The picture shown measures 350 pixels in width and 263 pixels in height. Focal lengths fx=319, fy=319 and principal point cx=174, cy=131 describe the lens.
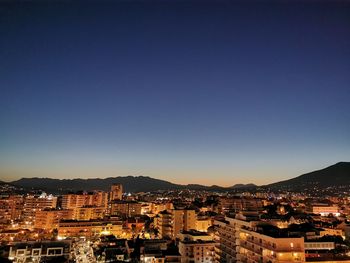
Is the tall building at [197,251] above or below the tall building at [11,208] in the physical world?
below

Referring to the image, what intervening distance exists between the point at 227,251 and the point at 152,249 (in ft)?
9.35

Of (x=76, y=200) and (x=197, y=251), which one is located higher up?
(x=76, y=200)

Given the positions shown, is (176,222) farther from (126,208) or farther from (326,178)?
(326,178)

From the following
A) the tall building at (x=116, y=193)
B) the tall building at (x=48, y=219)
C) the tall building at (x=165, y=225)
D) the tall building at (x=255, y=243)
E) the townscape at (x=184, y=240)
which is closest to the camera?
the tall building at (x=255, y=243)

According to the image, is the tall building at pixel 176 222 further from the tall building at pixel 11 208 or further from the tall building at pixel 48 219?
the tall building at pixel 11 208

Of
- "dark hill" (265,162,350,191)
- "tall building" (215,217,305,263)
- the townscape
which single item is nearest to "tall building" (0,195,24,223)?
the townscape

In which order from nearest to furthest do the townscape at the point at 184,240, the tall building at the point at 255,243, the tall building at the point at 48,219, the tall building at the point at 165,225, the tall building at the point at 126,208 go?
the tall building at the point at 255,243
the townscape at the point at 184,240
the tall building at the point at 165,225
the tall building at the point at 48,219
the tall building at the point at 126,208

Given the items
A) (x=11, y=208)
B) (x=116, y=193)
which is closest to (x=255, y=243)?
(x=11, y=208)

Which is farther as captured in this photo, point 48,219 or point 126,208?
point 126,208

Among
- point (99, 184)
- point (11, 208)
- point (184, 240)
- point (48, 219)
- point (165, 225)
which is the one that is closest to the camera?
point (184, 240)

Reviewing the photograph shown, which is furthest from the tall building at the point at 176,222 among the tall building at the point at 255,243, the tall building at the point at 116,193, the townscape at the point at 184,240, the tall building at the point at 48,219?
the tall building at the point at 116,193

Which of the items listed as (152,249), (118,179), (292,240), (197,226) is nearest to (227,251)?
(152,249)

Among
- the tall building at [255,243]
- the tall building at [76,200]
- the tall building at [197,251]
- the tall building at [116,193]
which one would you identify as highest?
the tall building at [116,193]

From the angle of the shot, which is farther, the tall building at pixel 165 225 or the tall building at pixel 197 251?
the tall building at pixel 165 225
